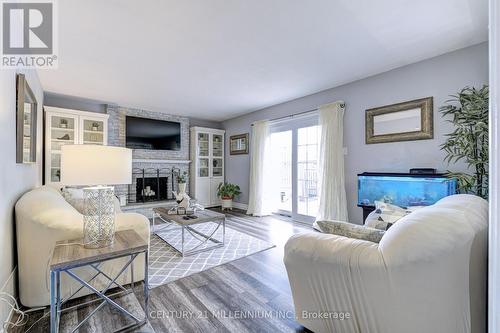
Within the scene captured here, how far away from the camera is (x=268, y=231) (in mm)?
4020

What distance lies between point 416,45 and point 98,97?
521 cm

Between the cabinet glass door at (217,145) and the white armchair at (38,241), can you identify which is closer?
the white armchair at (38,241)

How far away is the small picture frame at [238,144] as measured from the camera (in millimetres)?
5988

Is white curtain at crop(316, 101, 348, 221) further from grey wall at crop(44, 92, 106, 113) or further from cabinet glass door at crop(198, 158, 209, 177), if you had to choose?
grey wall at crop(44, 92, 106, 113)

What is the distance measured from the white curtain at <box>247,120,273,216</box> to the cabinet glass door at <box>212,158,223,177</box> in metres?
1.57

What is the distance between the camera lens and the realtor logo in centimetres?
181

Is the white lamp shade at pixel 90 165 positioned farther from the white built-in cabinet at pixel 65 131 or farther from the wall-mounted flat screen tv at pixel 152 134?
the wall-mounted flat screen tv at pixel 152 134

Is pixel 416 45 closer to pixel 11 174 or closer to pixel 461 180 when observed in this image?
pixel 461 180

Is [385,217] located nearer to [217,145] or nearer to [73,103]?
[217,145]

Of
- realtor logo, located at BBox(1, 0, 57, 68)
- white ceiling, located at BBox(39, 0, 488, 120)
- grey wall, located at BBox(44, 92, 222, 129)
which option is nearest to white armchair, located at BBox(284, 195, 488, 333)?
white ceiling, located at BBox(39, 0, 488, 120)

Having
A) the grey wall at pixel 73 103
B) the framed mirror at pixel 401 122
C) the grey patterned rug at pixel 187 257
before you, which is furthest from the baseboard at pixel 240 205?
the grey wall at pixel 73 103

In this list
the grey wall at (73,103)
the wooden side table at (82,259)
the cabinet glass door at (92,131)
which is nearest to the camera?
the wooden side table at (82,259)

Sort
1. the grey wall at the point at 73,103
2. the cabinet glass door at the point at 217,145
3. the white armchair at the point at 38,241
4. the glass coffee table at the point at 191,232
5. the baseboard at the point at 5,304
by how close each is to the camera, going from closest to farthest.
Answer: the baseboard at the point at 5,304, the white armchair at the point at 38,241, the glass coffee table at the point at 191,232, the grey wall at the point at 73,103, the cabinet glass door at the point at 217,145

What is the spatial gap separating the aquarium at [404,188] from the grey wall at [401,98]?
29 cm
